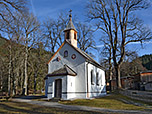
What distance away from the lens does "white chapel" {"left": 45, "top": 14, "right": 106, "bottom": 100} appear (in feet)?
59.4

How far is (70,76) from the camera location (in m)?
18.4

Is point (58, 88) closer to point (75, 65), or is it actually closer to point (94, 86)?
point (75, 65)

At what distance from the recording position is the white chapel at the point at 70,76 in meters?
18.1

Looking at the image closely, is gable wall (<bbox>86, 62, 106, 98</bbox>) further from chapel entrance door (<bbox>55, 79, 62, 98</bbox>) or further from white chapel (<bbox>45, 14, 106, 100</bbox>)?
chapel entrance door (<bbox>55, 79, 62, 98</bbox>)

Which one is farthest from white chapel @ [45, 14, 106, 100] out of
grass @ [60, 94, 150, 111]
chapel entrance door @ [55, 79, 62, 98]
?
grass @ [60, 94, 150, 111]

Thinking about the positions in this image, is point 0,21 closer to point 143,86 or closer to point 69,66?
point 69,66

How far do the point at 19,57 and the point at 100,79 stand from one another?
14.5m

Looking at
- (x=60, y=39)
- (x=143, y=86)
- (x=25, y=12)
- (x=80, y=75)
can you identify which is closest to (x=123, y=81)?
(x=143, y=86)

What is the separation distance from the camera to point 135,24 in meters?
24.3

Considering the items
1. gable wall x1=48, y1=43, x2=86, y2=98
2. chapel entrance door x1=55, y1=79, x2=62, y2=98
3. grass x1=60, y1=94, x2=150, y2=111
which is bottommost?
grass x1=60, y1=94, x2=150, y2=111

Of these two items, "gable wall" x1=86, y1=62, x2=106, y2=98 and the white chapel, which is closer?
the white chapel

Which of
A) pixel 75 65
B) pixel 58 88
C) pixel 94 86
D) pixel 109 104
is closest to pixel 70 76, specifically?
pixel 75 65

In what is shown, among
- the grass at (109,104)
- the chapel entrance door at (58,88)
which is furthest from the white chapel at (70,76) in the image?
the grass at (109,104)

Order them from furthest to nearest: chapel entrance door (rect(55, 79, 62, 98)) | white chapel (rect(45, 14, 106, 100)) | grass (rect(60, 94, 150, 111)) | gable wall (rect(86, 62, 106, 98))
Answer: gable wall (rect(86, 62, 106, 98)), chapel entrance door (rect(55, 79, 62, 98)), white chapel (rect(45, 14, 106, 100)), grass (rect(60, 94, 150, 111))
